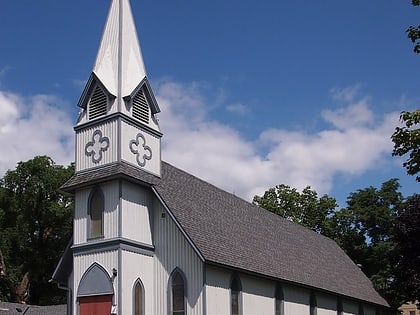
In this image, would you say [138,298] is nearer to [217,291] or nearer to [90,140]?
[217,291]

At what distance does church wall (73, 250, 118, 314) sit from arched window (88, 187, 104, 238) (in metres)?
0.97

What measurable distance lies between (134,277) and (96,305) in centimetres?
210

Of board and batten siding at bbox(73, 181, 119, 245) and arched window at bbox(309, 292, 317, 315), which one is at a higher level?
board and batten siding at bbox(73, 181, 119, 245)

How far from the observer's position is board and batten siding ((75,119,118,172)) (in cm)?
3144

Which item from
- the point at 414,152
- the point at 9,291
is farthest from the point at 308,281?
the point at 9,291

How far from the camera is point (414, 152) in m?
17.1

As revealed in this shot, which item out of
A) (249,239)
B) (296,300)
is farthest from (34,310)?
(296,300)

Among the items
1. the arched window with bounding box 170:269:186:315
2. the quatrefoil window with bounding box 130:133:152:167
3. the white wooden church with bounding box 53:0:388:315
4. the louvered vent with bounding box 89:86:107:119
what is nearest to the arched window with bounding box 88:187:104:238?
the white wooden church with bounding box 53:0:388:315

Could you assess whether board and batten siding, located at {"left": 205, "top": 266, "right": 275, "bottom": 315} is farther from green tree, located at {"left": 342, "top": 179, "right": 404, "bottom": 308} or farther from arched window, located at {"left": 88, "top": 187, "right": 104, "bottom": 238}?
green tree, located at {"left": 342, "top": 179, "right": 404, "bottom": 308}

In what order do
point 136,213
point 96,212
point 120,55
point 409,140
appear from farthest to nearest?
1. point 120,55
2. point 96,212
3. point 136,213
4. point 409,140

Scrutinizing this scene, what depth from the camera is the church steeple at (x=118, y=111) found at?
104ft

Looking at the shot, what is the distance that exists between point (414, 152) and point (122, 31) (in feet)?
66.7

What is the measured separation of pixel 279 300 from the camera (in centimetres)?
3653

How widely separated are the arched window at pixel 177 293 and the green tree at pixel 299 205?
39056 millimetres
